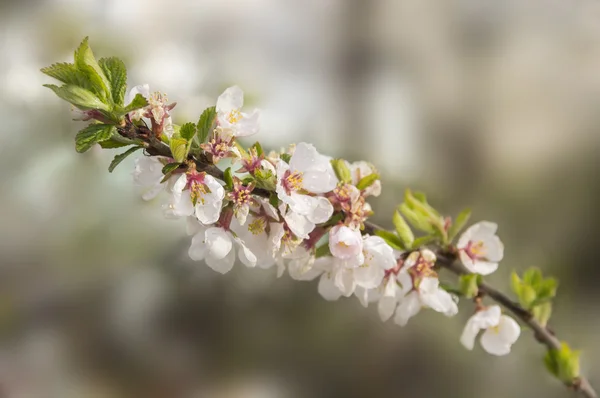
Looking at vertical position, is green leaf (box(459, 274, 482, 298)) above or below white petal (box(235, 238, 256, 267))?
below

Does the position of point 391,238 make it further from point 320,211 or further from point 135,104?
point 135,104

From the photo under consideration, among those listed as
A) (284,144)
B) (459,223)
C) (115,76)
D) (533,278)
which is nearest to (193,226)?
(115,76)

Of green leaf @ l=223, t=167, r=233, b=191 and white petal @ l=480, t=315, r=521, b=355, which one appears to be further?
white petal @ l=480, t=315, r=521, b=355

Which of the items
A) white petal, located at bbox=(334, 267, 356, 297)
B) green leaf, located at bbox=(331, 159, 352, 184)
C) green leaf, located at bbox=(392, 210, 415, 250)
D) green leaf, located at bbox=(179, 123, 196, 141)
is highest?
green leaf, located at bbox=(179, 123, 196, 141)

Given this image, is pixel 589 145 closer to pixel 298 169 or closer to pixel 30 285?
pixel 298 169

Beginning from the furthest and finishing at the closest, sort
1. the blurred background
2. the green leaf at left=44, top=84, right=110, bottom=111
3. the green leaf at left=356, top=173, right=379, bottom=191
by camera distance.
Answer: the blurred background → the green leaf at left=356, top=173, right=379, bottom=191 → the green leaf at left=44, top=84, right=110, bottom=111

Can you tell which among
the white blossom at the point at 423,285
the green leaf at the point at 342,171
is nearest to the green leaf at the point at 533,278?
the white blossom at the point at 423,285

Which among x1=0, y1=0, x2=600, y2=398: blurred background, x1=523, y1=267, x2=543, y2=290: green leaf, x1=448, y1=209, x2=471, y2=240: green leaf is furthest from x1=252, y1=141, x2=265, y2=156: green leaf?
x1=0, y1=0, x2=600, y2=398: blurred background

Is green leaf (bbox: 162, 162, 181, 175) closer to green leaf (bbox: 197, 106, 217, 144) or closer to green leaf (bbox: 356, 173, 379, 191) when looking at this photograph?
green leaf (bbox: 197, 106, 217, 144)

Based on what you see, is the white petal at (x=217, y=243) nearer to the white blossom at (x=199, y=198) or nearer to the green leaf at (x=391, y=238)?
the white blossom at (x=199, y=198)
